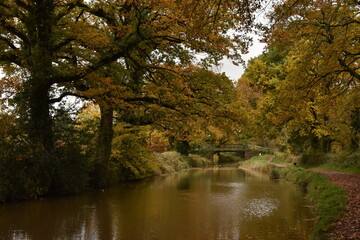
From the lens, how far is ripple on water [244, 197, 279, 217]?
10.6 metres

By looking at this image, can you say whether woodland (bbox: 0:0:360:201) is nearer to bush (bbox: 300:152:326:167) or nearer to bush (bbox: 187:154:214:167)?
bush (bbox: 300:152:326:167)

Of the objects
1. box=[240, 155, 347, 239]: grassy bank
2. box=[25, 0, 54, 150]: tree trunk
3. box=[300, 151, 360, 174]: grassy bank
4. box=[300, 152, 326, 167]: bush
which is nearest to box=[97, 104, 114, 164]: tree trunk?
box=[25, 0, 54, 150]: tree trunk

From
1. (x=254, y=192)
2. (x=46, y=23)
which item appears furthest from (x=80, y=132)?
(x=254, y=192)

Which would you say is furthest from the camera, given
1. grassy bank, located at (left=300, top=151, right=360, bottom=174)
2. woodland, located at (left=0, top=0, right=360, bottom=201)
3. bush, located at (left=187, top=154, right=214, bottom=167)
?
bush, located at (left=187, top=154, right=214, bottom=167)

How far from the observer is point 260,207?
38.3 feet

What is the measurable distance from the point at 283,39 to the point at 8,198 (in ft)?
37.7

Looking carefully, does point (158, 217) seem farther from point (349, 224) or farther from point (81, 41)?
point (81, 41)

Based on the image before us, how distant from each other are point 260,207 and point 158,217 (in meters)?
4.07

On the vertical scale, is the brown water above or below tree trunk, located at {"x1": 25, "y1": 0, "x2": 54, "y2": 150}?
below

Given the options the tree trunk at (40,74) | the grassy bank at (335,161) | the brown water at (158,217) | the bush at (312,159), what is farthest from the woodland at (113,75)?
the bush at (312,159)

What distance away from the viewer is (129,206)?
1190 cm

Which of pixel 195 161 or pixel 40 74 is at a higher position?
pixel 40 74

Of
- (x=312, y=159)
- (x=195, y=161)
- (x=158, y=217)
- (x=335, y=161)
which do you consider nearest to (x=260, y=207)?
(x=158, y=217)

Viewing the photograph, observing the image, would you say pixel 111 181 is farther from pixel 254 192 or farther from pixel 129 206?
pixel 254 192
